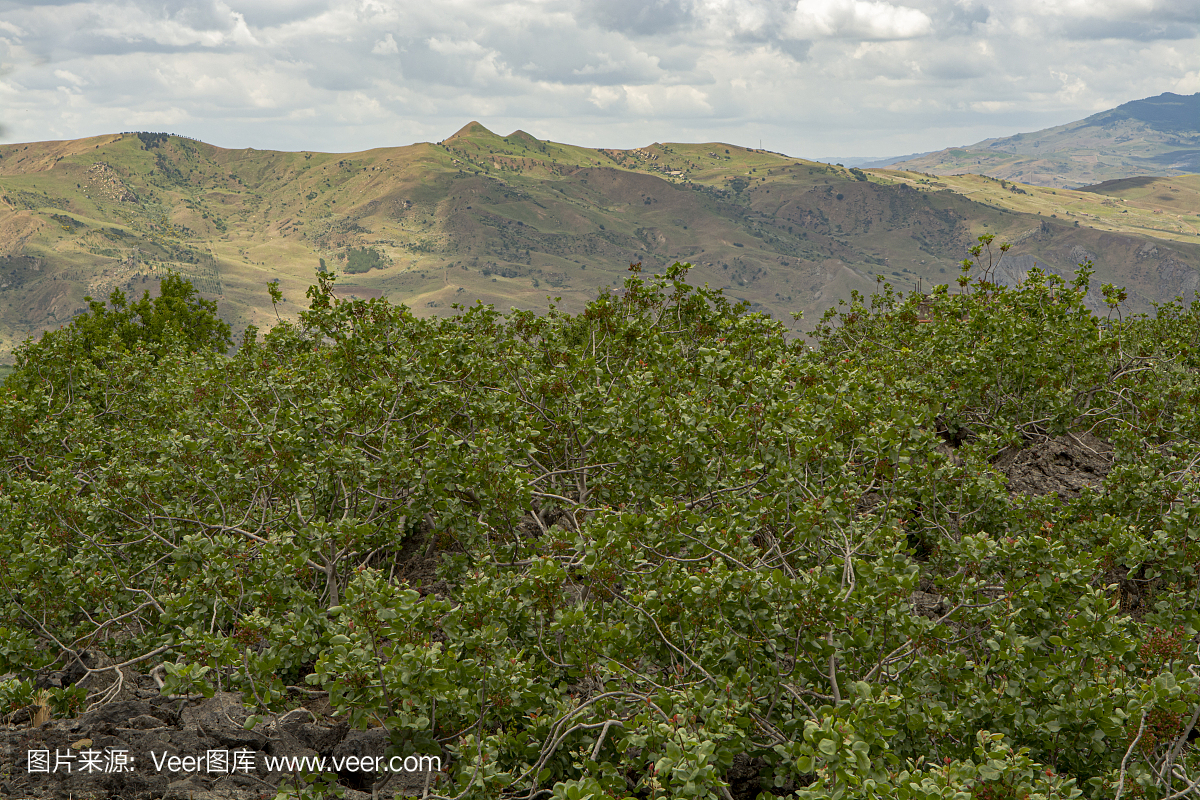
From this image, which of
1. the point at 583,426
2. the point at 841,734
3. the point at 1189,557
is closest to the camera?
the point at 841,734

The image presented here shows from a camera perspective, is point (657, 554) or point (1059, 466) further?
point (1059, 466)

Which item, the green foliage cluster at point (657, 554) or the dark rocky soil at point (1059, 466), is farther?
the dark rocky soil at point (1059, 466)

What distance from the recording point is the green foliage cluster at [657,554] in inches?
195

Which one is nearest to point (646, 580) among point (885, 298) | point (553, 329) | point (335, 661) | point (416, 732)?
point (416, 732)

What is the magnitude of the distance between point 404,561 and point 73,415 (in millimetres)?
7852

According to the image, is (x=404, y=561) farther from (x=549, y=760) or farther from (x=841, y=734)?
(x=841, y=734)

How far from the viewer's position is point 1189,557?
Answer: 6730 millimetres

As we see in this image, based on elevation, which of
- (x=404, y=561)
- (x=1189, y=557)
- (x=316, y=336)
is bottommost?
(x=404, y=561)

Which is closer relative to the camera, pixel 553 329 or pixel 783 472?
pixel 783 472

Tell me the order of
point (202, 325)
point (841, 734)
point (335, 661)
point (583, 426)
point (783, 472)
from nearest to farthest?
point (841, 734), point (335, 661), point (783, 472), point (583, 426), point (202, 325)

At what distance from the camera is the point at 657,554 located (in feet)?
23.2

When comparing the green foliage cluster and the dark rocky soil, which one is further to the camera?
the dark rocky soil

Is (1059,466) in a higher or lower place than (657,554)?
lower

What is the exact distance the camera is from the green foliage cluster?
494 centimetres
